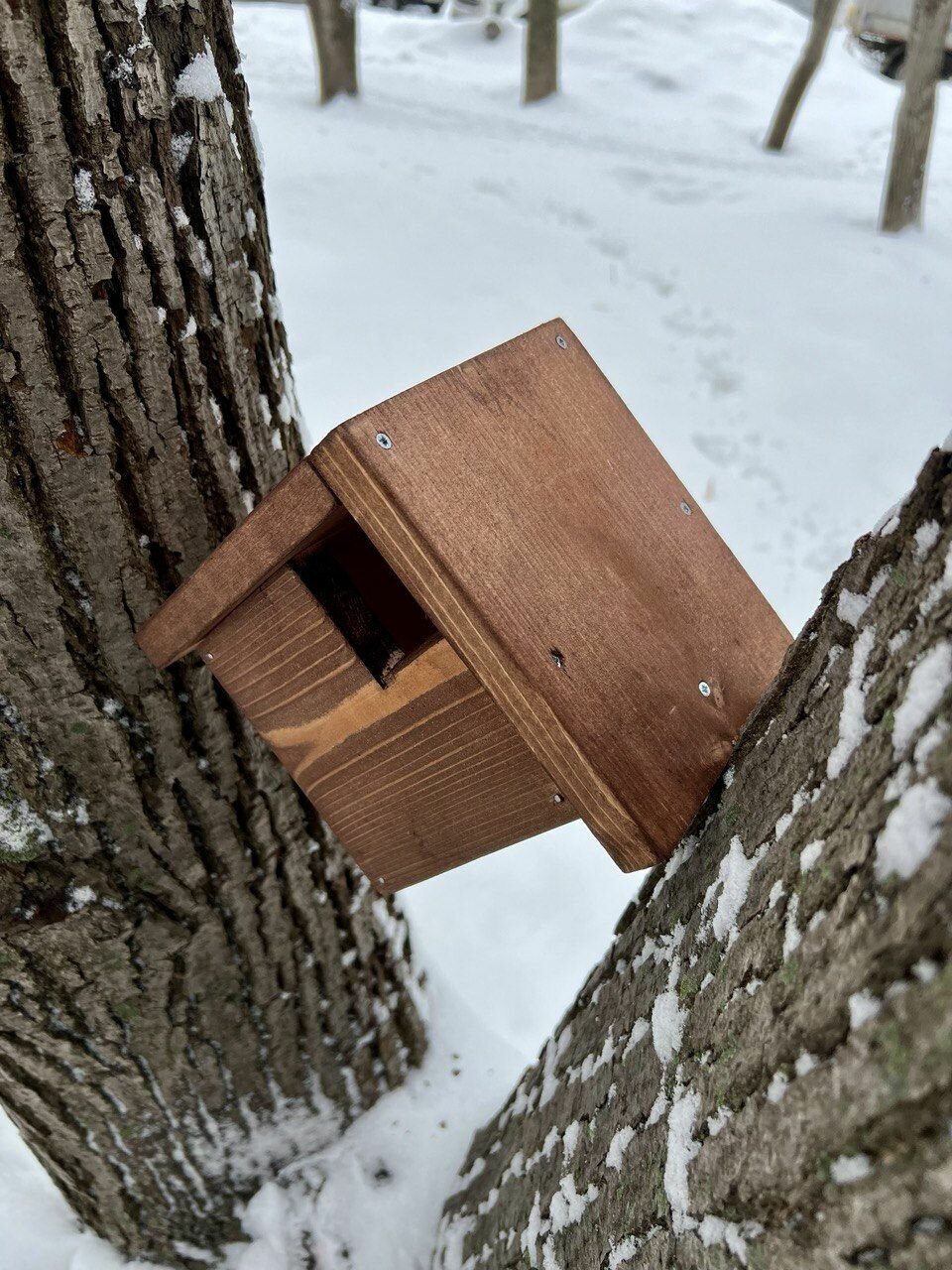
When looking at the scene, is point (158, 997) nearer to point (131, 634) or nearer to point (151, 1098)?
point (151, 1098)

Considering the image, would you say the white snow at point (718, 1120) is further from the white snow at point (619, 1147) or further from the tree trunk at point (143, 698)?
the tree trunk at point (143, 698)

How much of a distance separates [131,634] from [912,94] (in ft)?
20.6

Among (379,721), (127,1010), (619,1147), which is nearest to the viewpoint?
(619,1147)

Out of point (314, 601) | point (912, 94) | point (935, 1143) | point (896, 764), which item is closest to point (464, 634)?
point (314, 601)

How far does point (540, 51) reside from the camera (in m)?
8.31

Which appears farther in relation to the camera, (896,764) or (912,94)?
(912,94)

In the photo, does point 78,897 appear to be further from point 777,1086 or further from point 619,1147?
point 777,1086

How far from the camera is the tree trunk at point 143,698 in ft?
3.66

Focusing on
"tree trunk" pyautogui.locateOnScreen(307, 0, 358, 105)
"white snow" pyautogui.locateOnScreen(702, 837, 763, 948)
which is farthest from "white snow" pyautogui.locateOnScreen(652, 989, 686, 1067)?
"tree trunk" pyautogui.locateOnScreen(307, 0, 358, 105)

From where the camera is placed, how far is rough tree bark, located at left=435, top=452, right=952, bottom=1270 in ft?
2.08

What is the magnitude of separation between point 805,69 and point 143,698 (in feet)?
25.3

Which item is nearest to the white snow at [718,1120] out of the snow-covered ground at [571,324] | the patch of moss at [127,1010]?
the patch of moss at [127,1010]

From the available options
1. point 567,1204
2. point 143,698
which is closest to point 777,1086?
point 567,1204

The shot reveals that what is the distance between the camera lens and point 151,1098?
1.74 meters
